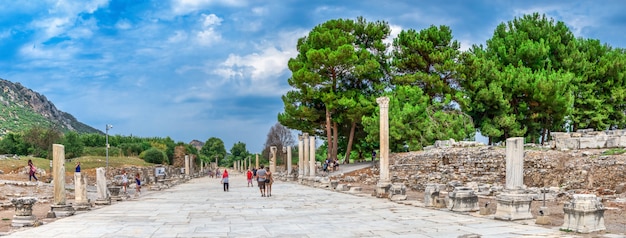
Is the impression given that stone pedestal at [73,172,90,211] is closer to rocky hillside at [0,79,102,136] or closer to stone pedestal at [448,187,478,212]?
stone pedestal at [448,187,478,212]

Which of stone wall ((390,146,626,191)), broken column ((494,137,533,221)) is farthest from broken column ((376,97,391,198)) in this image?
broken column ((494,137,533,221))

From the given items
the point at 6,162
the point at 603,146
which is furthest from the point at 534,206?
the point at 6,162

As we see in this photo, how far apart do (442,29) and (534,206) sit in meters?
27.9

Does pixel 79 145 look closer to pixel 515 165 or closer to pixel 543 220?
pixel 515 165

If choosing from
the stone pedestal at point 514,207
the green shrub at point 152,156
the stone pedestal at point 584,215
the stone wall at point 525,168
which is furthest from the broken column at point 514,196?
the green shrub at point 152,156

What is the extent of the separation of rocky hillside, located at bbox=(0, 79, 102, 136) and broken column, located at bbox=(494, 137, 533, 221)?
8177 centimetres

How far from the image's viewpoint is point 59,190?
14734 mm

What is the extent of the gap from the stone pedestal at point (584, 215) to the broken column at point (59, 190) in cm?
1299

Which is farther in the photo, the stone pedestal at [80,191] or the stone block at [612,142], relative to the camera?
the stone block at [612,142]

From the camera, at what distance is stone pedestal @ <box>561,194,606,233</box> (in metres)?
9.35

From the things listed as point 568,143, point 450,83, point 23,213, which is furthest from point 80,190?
point 450,83

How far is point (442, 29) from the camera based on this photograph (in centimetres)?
4041

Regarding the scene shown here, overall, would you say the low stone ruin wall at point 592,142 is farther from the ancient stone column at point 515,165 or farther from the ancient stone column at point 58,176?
the ancient stone column at point 58,176

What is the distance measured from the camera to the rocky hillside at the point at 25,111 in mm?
86625
